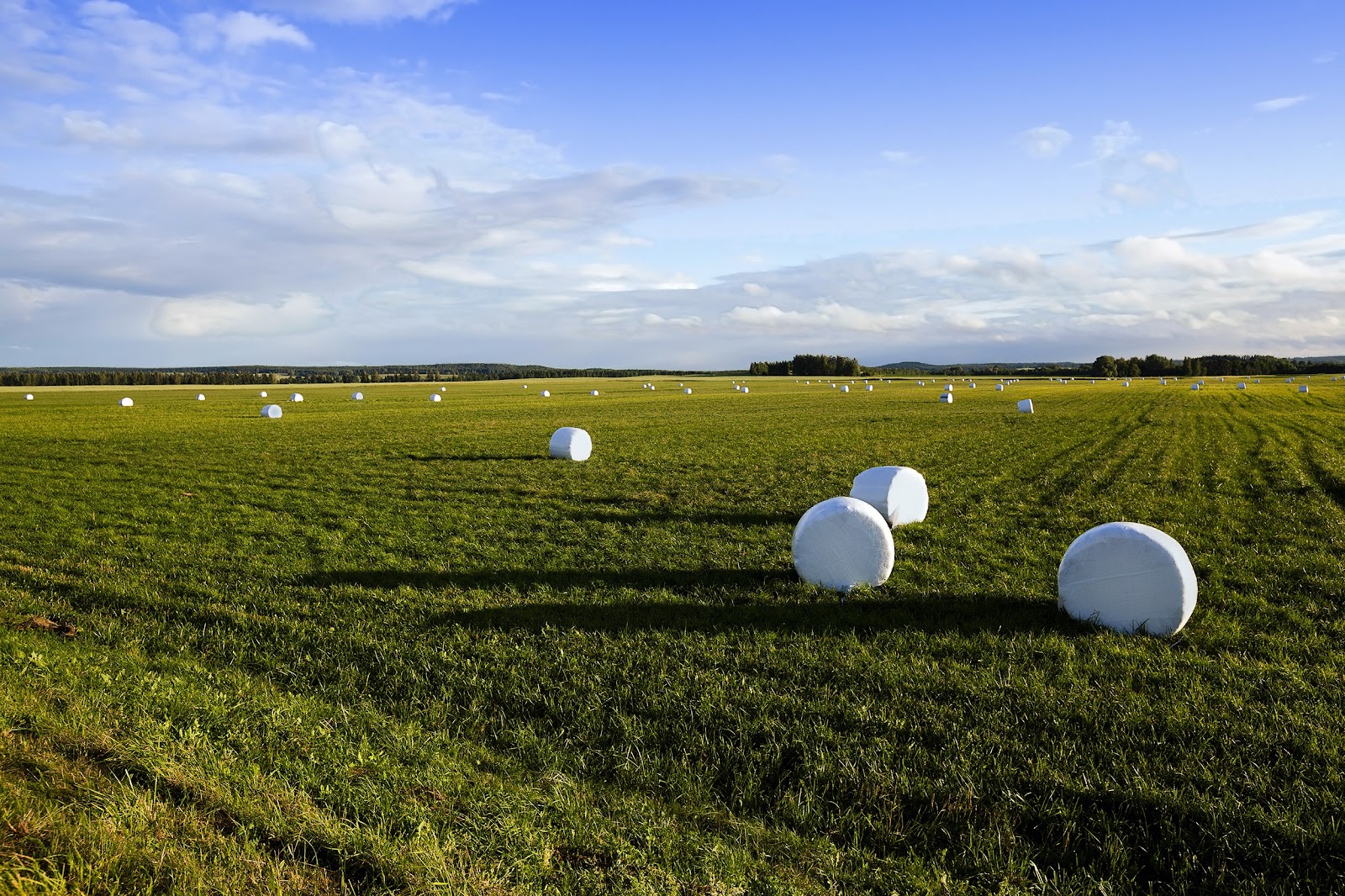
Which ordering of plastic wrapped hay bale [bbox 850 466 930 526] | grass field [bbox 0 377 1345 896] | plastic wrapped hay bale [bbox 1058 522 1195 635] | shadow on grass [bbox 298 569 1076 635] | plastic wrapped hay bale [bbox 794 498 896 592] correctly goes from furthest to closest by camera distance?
1. plastic wrapped hay bale [bbox 850 466 930 526]
2. plastic wrapped hay bale [bbox 794 498 896 592]
3. shadow on grass [bbox 298 569 1076 635]
4. plastic wrapped hay bale [bbox 1058 522 1195 635]
5. grass field [bbox 0 377 1345 896]

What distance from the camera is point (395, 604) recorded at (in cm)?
953

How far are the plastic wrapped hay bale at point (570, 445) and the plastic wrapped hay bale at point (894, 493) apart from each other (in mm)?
12251

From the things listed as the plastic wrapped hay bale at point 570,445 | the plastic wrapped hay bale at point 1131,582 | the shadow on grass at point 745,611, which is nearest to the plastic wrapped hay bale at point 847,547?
the shadow on grass at point 745,611

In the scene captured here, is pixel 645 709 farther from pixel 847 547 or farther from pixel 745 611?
pixel 847 547

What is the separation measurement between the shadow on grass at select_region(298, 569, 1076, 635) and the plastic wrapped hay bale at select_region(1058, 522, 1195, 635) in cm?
36

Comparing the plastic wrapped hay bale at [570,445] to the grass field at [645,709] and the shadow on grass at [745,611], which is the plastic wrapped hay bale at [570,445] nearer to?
the grass field at [645,709]

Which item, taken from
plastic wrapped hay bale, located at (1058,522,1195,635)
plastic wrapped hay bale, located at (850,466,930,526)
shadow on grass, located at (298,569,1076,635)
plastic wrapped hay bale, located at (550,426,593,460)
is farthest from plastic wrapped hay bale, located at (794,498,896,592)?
plastic wrapped hay bale, located at (550,426,593,460)

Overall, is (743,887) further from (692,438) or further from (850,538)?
(692,438)

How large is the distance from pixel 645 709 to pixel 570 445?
18.4 m

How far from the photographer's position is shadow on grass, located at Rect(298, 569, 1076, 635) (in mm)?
8656

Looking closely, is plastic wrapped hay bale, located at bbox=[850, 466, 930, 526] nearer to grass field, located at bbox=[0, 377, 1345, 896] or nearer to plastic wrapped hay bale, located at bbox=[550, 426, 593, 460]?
grass field, located at bbox=[0, 377, 1345, 896]

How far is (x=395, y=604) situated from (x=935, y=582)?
25.3 feet

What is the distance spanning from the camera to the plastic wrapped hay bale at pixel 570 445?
80.5ft

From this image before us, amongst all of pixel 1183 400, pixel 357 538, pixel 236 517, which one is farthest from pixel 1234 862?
pixel 1183 400
